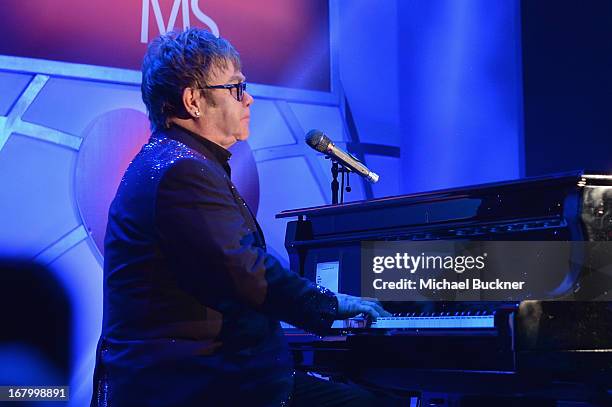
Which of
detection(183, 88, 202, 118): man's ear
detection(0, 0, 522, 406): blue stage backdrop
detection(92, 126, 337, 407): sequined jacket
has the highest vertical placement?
detection(0, 0, 522, 406): blue stage backdrop

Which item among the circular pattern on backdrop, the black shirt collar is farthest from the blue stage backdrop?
the black shirt collar

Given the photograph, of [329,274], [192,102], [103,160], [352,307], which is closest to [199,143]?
[192,102]

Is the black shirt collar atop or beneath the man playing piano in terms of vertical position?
atop

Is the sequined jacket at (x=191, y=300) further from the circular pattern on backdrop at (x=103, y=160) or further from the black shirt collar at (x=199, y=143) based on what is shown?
the circular pattern on backdrop at (x=103, y=160)

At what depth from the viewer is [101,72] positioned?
4.64m

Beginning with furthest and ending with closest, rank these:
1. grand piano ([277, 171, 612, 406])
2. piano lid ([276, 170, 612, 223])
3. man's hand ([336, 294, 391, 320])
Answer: piano lid ([276, 170, 612, 223])
grand piano ([277, 171, 612, 406])
man's hand ([336, 294, 391, 320])

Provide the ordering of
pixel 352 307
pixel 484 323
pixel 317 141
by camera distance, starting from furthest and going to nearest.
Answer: pixel 317 141 < pixel 484 323 < pixel 352 307

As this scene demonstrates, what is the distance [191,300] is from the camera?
6.92 ft

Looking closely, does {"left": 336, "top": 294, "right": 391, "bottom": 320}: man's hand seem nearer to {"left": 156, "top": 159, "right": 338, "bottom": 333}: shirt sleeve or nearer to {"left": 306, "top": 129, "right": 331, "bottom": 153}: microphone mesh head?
{"left": 156, "top": 159, "right": 338, "bottom": 333}: shirt sleeve

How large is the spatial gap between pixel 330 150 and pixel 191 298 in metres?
1.62

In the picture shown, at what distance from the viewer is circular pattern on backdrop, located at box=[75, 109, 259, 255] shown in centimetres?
452

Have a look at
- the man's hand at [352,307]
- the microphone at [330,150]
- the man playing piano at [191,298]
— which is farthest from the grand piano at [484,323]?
the man playing piano at [191,298]

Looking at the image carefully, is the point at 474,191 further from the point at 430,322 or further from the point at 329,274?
the point at 329,274

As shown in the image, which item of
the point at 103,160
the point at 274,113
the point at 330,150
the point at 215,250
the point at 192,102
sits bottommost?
the point at 215,250
